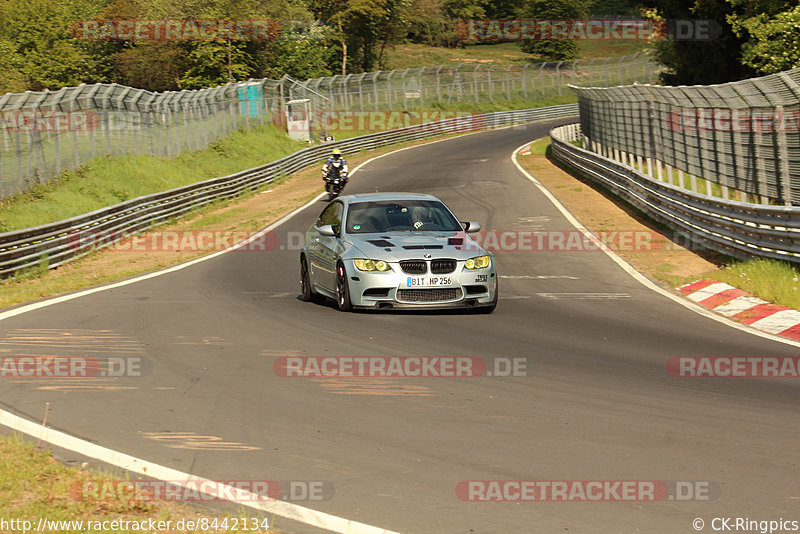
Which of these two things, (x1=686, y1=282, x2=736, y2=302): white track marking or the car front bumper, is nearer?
the car front bumper

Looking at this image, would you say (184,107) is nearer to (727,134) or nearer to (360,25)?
(727,134)

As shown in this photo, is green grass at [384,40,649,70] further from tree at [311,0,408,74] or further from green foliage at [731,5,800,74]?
green foliage at [731,5,800,74]

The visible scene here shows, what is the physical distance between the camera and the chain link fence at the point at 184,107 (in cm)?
2653

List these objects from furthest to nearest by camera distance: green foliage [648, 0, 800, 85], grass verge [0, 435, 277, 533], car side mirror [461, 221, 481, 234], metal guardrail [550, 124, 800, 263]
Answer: green foliage [648, 0, 800, 85], metal guardrail [550, 124, 800, 263], car side mirror [461, 221, 481, 234], grass verge [0, 435, 277, 533]

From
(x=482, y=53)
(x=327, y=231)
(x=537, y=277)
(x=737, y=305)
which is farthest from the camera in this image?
(x=482, y=53)

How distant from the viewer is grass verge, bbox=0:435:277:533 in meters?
4.86

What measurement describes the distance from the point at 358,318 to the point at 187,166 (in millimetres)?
28527

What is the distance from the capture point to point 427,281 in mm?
12273

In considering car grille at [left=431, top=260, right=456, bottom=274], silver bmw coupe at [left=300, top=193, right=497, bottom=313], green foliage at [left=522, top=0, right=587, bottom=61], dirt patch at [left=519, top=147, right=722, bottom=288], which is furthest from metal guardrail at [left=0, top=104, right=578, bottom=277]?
green foliage at [left=522, top=0, right=587, bottom=61]

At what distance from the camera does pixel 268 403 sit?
755 cm

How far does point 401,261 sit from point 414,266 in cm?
17

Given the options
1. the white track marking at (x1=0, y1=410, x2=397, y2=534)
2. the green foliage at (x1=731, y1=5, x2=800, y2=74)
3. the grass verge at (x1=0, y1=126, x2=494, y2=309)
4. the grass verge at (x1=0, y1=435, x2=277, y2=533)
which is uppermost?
the green foliage at (x1=731, y1=5, x2=800, y2=74)

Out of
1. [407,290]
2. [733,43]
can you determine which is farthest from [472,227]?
[733,43]

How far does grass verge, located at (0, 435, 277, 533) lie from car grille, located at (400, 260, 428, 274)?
6.90 metres
